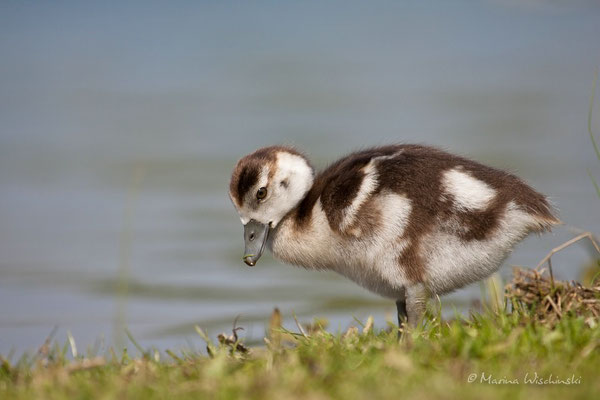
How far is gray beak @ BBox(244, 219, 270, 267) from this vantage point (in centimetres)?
572

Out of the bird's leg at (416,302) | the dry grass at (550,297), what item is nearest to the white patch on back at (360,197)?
the bird's leg at (416,302)

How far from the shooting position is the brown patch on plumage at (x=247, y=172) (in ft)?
18.4

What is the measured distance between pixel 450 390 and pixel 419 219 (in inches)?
78.6

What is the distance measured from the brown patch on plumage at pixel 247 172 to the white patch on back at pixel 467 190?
3.99 ft

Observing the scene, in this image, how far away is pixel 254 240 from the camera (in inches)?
226

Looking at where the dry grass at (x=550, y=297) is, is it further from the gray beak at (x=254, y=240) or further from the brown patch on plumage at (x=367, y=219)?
the gray beak at (x=254, y=240)

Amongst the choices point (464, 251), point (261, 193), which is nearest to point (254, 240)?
point (261, 193)

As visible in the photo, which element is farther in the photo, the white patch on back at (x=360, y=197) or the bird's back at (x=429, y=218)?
the white patch on back at (x=360, y=197)

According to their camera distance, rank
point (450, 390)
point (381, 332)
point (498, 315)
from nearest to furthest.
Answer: point (450, 390) < point (498, 315) < point (381, 332)

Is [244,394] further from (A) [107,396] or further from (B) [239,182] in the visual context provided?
(B) [239,182]

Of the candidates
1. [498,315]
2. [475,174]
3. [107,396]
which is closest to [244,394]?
[107,396]

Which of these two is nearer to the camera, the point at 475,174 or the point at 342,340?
the point at 342,340

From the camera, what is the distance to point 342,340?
179 inches

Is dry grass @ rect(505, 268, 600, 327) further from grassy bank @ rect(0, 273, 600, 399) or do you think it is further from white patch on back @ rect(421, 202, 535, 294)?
white patch on back @ rect(421, 202, 535, 294)
